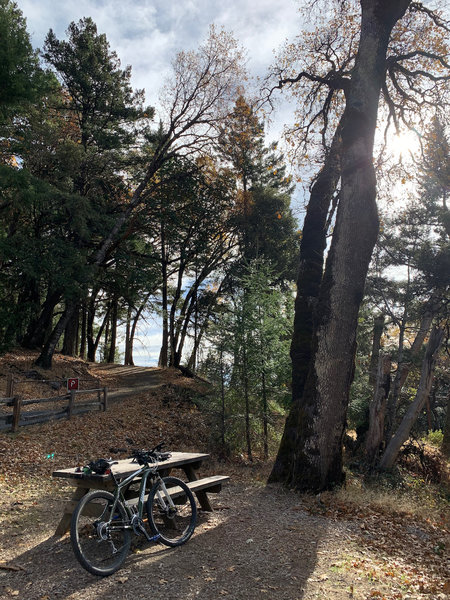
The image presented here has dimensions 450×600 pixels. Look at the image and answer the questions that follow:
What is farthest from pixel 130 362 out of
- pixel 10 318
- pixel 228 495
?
pixel 228 495

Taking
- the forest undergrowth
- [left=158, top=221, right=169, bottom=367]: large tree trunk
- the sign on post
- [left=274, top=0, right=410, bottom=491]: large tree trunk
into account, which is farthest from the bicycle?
[left=158, top=221, right=169, bottom=367]: large tree trunk

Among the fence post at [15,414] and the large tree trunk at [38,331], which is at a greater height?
the large tree trunk at [38,331]

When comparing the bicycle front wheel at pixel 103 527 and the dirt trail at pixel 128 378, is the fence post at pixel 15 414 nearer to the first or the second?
the dirt trail at pixel 128 378

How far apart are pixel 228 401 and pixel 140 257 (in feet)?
52.3

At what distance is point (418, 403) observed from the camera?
42.3 ft

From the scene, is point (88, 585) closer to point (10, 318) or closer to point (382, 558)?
point (382, 558)

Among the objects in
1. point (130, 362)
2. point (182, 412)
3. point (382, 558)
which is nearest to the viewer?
point (382, 558)

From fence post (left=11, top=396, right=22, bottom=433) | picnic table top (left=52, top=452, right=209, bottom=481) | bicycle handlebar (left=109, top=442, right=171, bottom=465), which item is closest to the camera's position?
picnic table top (left=52, top=452, right=209, bottom=481)

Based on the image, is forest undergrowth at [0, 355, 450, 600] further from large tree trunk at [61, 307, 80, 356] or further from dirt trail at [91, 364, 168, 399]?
large tree trunk at [61, 307, 80, 356]

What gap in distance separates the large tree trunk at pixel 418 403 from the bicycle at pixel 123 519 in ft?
28.9

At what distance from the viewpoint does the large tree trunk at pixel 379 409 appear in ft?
46.8

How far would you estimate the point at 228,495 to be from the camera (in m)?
7.95

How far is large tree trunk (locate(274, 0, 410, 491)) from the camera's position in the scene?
8.05m

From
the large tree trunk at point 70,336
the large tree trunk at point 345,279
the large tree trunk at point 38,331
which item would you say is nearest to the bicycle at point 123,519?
the large tree trunk at point 345,279
